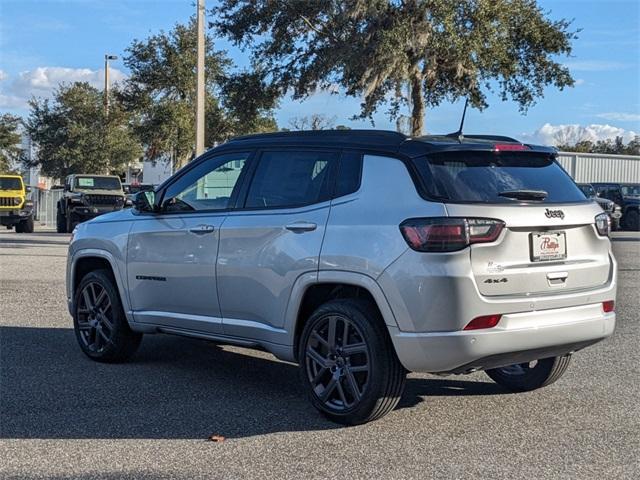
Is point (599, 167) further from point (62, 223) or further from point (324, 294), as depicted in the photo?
point (324, 294)

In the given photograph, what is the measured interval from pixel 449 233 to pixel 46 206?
3569 centimetres

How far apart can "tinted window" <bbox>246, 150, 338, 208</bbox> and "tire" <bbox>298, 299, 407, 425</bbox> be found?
816 millimetres

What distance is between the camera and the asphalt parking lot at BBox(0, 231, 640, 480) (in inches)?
177

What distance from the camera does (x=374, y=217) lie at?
5.03 m

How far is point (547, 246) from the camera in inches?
197

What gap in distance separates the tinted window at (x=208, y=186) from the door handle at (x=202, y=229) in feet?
0.60

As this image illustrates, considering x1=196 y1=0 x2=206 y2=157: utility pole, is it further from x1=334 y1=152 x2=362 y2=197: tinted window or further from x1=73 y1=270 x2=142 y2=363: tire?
x1=334 y1=152 x2=362 y2=197: tinted window

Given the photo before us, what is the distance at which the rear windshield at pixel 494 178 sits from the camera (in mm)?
4957

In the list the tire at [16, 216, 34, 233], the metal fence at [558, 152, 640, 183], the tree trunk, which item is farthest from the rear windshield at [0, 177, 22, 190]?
the metal fence at [558, 152, 640, 183]

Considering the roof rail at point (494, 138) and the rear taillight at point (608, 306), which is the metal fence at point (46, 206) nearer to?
the roof rail at point (494, 138)

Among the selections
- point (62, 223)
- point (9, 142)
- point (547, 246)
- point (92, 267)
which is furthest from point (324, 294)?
point (9, 142)

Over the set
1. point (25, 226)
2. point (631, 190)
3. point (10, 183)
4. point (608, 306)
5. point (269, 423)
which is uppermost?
point (631, 190)

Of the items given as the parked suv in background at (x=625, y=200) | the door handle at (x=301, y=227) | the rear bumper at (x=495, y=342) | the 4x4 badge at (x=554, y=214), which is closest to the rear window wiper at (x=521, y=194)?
the 4x4 badge at (x=554, y=214)

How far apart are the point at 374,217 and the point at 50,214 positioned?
3492cm
